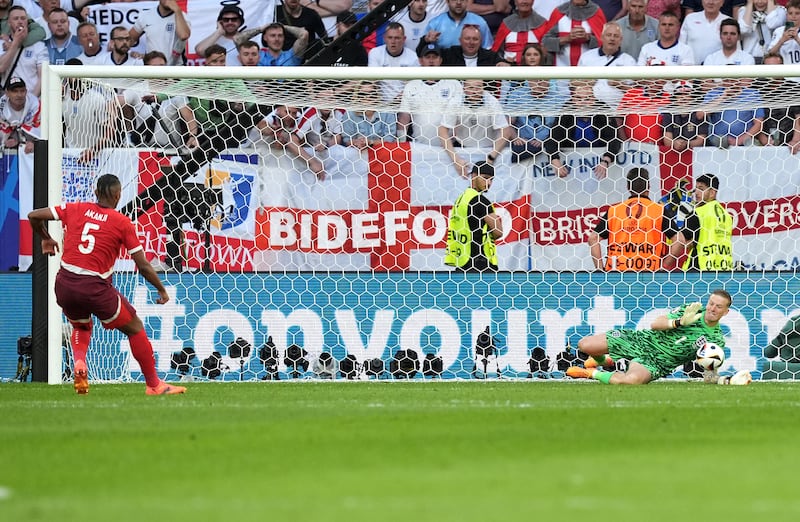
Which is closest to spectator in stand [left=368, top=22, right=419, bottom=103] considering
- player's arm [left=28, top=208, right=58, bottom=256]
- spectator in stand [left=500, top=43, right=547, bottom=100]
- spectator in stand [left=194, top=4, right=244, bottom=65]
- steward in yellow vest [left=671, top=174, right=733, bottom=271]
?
spectator in stand [left=500, top=43, right=547, bottom=100]

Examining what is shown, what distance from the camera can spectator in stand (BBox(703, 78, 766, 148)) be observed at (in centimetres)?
1234

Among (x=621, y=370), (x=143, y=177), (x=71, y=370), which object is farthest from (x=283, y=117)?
(x=621, y=370)

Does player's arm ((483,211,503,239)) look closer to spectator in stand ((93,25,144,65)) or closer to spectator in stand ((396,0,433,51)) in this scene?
spectator in stand ((396,0,433,51))

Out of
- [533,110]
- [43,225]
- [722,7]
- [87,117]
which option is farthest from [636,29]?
[43,225]

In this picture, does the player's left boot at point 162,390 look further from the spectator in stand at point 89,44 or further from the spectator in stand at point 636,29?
the spectator in stand at point 636,29

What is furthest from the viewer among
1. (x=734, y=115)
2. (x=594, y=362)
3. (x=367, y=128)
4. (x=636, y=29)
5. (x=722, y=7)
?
(x=722, y=7)

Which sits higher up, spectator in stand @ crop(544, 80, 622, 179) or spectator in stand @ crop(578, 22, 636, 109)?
spectator in stand @ crop(578, 22, 636, 109)

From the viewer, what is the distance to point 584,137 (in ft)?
43.3

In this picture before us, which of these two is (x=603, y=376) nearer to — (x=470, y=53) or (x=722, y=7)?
(x=470, y=53)

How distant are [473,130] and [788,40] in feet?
15.7

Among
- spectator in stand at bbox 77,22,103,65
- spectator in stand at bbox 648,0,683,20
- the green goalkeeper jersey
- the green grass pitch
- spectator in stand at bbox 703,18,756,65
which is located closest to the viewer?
the green grass pitch

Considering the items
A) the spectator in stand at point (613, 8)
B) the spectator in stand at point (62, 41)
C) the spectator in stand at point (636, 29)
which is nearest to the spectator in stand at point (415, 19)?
the spectator in stand at point (613, 8)

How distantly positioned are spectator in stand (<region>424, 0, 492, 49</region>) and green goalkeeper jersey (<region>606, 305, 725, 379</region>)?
18.6ft

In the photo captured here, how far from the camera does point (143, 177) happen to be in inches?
506
